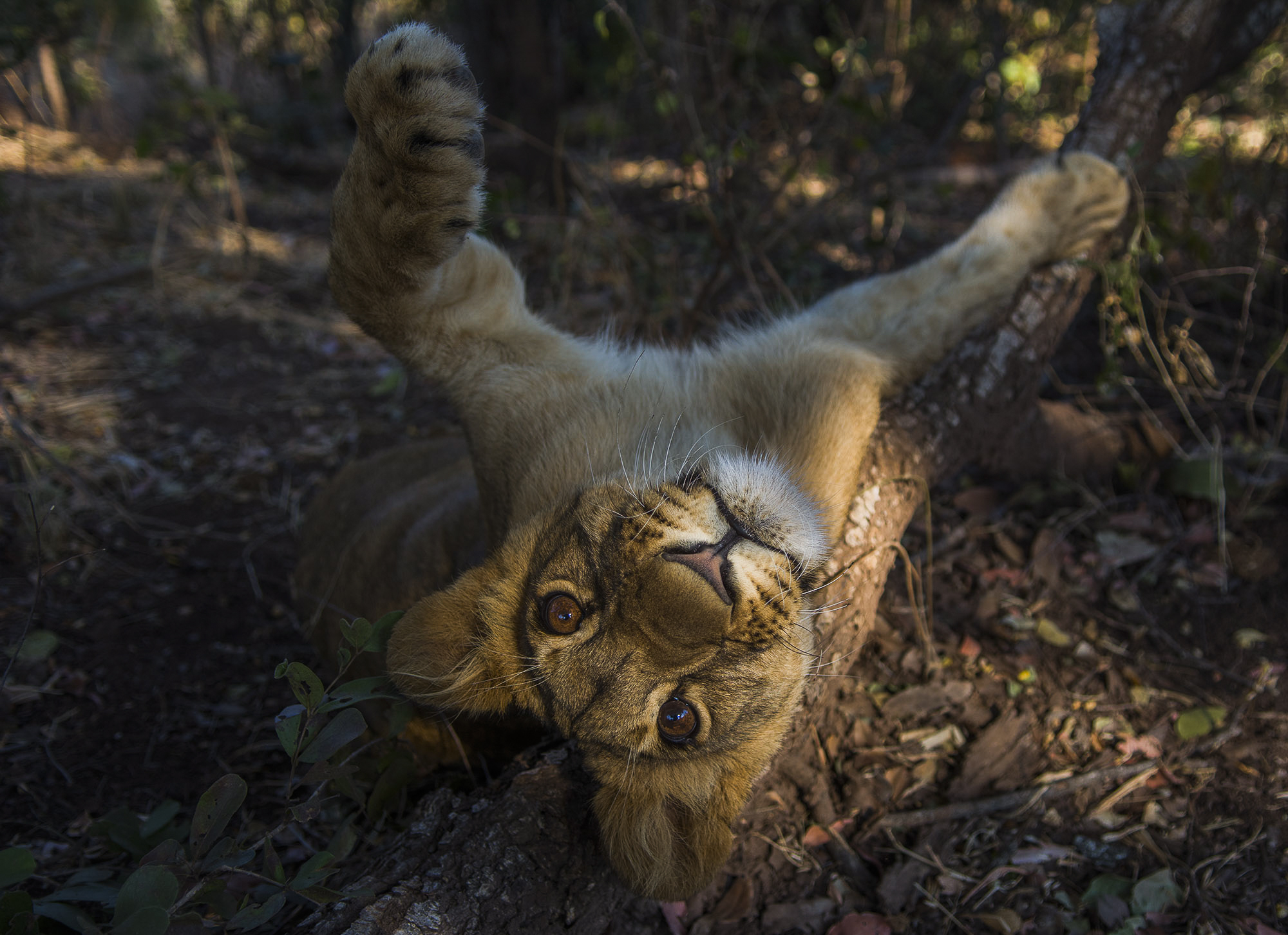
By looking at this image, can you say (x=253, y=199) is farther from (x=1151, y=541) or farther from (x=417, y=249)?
(x=1151, y=541)

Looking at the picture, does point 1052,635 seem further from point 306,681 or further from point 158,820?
point 158,820

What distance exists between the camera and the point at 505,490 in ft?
8.27

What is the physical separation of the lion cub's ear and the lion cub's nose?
0.51m

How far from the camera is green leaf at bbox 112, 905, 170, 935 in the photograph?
155 cm

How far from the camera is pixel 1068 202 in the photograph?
2.99m

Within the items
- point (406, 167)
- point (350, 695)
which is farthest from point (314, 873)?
point (406, 167)

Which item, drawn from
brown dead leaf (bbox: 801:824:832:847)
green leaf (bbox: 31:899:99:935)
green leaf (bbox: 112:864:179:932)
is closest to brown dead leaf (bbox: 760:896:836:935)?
brown dead leaf (bbox: 801:824:832:847)

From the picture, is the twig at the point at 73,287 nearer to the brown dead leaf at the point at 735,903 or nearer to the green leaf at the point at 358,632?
the green leaf at the point at 358,632

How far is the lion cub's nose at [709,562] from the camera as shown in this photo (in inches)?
78.9

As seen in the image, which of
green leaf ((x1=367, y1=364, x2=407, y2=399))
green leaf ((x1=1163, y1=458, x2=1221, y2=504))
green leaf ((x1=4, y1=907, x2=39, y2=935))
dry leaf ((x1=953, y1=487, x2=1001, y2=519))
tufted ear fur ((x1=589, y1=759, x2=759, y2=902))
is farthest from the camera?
green leaf ((x1=367, y1=364, x2=407, y2=399))

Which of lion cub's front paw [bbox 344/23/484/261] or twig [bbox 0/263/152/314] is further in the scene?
twig [bbox 0/263/152/314]

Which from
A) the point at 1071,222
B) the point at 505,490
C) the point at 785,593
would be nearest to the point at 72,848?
the point at 505,490

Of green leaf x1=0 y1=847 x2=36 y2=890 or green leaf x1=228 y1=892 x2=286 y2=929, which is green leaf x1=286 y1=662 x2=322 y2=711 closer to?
green leaf x1=228 y1=892 x2=286 y2=929

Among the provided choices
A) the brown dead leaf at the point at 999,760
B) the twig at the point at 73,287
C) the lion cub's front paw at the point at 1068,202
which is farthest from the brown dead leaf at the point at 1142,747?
the twig at the point at 73,287
